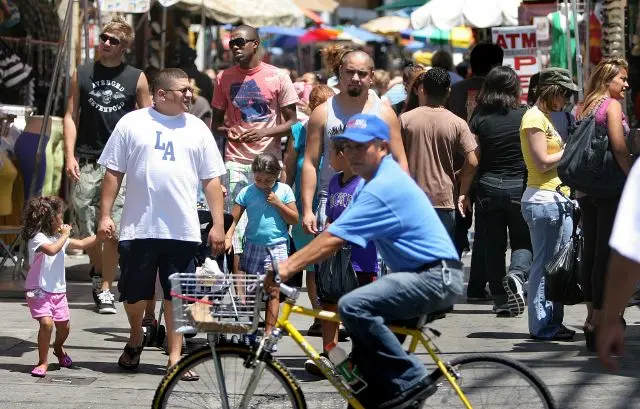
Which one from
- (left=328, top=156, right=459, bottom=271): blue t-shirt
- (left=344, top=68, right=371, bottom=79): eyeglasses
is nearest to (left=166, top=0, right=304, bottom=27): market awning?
(left=344, top=68, right=371, bottom=79): eyeglasses

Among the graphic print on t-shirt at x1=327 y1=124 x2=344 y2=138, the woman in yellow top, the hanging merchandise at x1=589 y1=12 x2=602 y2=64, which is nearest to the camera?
the graphic print on t-shirt at x1=327 y1=124 x2=344 y2=138

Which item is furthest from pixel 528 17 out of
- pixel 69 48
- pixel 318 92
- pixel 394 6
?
pixel 394 6

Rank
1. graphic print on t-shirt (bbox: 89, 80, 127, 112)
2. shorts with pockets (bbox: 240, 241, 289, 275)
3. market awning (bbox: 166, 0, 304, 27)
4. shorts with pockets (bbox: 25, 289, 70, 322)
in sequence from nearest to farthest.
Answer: shorts with pockets (bbox: 25, 289, 70, 322) < shorts with pockets (bbox: 240, 241, 289, 275) < graphic print on t-shirt (bbox: 89, 80, 127, 112) < market awning (bbox: 166, 0, 304, 27)

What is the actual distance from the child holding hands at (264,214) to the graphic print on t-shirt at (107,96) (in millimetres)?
1537

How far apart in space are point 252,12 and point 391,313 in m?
15.5

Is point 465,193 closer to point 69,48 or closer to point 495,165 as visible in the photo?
point 495,165

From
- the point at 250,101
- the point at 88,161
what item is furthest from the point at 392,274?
the point at 88,161

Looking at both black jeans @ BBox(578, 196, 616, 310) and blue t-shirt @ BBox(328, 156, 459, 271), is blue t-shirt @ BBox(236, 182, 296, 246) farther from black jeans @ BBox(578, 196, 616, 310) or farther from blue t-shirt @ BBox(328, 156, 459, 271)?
blue t-shirt @ BBox(328, 156, 459, 271)

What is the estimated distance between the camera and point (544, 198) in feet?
29.8

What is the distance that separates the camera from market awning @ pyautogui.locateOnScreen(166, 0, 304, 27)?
20.4m

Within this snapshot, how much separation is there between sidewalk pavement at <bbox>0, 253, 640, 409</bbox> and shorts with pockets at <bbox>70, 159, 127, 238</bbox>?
651 millimetres

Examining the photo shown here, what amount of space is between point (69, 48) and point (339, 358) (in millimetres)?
7563

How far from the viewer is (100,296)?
10172 millimetres

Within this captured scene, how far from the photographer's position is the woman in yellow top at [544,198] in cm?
905
